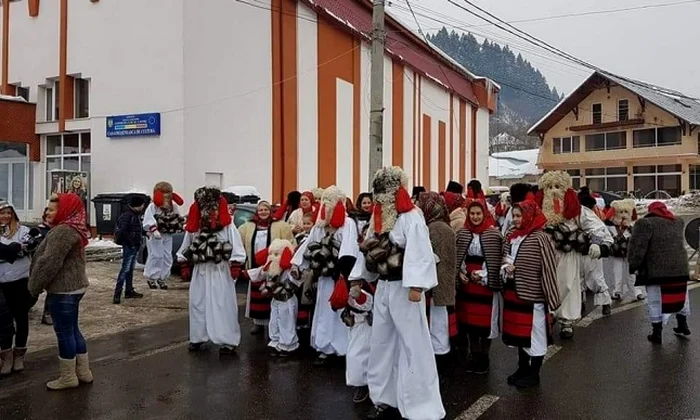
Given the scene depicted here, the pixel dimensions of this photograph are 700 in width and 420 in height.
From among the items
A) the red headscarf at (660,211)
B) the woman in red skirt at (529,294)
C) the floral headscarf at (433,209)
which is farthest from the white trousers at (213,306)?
the red headscarf at (660,211)

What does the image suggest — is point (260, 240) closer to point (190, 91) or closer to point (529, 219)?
point (529, 219)

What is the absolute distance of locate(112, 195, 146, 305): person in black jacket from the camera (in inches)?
398

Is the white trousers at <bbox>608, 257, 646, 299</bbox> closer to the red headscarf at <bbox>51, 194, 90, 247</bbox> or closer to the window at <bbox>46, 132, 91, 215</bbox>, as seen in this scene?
the red headscarf at <bbox>51, 194, 90, 247</bbox>

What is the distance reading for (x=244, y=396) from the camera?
5.57 meters

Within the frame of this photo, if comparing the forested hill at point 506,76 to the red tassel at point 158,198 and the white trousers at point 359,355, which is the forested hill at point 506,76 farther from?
the white trousers at point 359,355

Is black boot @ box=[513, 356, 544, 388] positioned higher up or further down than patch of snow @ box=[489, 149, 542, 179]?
further down

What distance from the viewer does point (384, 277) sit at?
4871 mm

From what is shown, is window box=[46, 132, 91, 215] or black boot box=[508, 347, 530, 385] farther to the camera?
window box=[46, 132, 91, 215]

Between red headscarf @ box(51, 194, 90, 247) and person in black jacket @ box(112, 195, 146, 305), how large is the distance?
4.55m

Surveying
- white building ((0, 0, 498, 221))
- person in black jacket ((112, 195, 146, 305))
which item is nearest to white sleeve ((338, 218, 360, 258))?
person in black jacket ((112, 195, 146, 305))

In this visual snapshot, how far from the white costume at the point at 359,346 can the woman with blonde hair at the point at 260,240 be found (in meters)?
2.23

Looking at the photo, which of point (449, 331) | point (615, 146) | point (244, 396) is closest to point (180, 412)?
point (244, 396)

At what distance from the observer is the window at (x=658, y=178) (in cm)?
4628

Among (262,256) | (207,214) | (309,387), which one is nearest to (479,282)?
(309,387)
